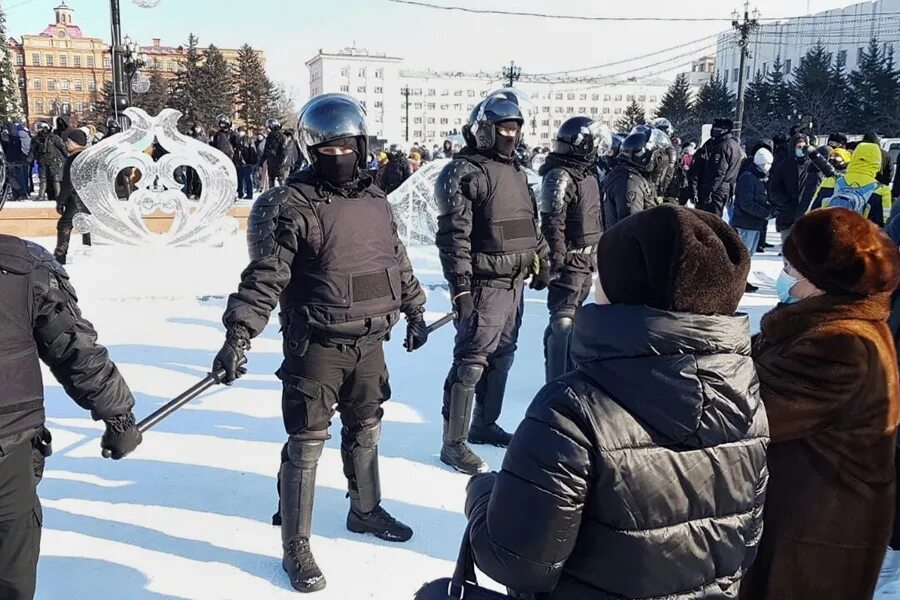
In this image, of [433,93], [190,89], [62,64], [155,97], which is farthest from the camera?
[433,93]

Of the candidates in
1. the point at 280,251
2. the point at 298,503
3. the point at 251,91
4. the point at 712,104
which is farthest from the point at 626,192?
the point at 251,91

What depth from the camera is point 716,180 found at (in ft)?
33.5

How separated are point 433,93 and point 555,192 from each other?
96836 millimetres

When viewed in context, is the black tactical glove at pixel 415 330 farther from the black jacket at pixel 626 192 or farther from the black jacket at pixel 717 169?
the black jacket at pixel 717 169

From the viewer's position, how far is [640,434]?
1.43 meters

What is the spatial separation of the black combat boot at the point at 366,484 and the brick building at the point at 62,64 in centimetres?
8845

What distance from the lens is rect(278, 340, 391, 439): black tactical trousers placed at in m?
3.14

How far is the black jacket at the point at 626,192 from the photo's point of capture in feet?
18.5

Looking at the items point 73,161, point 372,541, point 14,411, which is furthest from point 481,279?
point 73,161

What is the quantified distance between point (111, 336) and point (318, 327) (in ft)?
16.0

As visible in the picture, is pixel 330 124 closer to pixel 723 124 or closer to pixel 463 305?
pixel 463 305

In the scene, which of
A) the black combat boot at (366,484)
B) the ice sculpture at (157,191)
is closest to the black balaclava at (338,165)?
the black combat boot at (366,484)

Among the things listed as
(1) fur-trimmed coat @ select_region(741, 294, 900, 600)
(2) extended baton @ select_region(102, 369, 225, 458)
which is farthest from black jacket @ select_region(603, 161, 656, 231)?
(2) extended baton @ select_region(102, 369, 225, 458)

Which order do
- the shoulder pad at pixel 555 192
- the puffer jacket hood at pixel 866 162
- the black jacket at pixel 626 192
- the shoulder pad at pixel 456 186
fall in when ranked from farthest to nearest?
the puffer jacket hood at pixel 866 162
the black jacket at pixel 626 192
the shoulder pad at pixel 555 192
the shoulder pad at pixel 456 186
